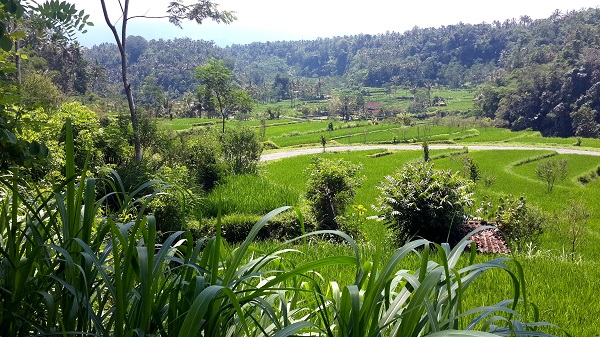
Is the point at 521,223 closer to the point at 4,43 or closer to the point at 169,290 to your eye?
the point at 169,290

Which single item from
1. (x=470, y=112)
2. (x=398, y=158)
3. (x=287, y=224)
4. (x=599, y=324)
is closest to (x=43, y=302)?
(x=599, y=324)

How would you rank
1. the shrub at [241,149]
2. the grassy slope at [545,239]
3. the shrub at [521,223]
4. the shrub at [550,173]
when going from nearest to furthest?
the grassy slope at [545,239]
the shrub at [521,223]
the shrub at [241,149]
the shrub at [550,173]

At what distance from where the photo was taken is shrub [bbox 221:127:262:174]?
1412cm

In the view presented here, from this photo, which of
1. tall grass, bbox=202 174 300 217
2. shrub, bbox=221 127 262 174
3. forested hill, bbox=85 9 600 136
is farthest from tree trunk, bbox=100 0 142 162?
forested hill, bbox=85 9 600 136

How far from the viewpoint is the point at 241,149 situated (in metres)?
14.4

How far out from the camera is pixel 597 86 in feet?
178

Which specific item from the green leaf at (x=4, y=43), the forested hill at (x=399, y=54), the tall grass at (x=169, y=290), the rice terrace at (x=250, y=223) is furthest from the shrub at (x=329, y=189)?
the forested hill at (x=399, y=54)

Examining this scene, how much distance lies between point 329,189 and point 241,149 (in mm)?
6744

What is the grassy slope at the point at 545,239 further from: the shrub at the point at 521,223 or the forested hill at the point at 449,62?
the forested hill at the point at 449,62

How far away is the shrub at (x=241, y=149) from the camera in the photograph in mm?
14117

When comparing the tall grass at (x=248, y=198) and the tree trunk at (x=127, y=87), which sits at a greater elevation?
the tree trunk at (x=127, y=87)

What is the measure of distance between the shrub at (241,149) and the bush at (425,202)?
756 cm

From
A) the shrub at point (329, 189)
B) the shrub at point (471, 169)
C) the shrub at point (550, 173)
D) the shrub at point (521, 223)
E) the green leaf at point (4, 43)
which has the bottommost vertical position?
the shrub at point (550, 173)

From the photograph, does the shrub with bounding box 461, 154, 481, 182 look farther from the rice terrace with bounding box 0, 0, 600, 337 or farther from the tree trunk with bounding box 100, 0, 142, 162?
the tree trunk with bounding box 100, 0, 142, 162
